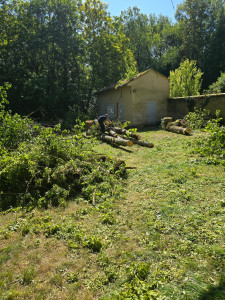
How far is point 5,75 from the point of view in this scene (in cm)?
1866

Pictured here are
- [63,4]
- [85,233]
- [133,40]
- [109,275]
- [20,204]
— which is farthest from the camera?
[133,40]

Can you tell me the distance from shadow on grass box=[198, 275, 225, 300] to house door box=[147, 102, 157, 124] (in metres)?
16.5

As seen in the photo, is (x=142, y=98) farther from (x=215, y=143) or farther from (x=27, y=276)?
(x=27, y=276)

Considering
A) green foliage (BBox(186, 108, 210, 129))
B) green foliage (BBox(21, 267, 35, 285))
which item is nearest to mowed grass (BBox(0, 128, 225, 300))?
green foliage (BBox(21, 267, 35, 285))

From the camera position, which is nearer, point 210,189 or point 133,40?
point 210,189

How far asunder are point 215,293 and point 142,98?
16.4 metres

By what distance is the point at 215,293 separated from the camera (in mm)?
2303

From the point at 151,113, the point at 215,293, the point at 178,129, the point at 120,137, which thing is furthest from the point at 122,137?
the point at 215,293

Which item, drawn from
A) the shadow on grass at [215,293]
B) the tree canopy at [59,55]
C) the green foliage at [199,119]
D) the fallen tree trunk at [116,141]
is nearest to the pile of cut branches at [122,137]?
the fallen tree trunk at [116,141]

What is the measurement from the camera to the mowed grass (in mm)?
2516

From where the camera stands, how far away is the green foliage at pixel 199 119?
47.2 ft

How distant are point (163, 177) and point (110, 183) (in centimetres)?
155

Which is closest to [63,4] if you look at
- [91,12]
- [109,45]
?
[91,12]

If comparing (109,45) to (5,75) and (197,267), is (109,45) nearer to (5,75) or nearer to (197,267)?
(5,75)
